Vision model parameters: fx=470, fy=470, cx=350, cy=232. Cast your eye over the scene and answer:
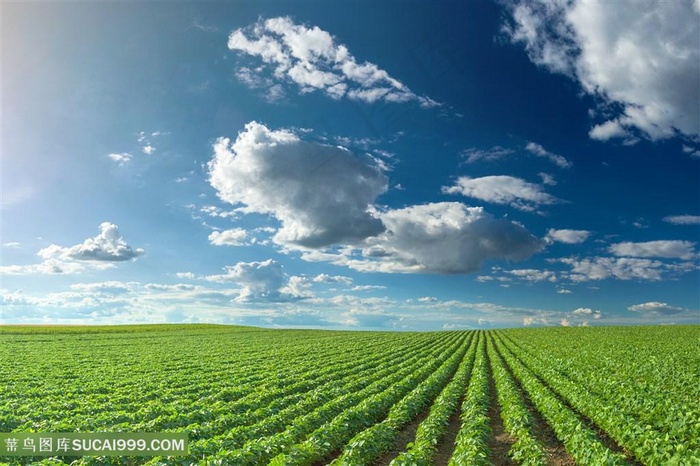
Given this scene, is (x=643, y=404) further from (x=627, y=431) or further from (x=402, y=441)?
(x=402, y=441)

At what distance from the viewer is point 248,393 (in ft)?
77.9

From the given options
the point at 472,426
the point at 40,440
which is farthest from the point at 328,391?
the point at 40,440

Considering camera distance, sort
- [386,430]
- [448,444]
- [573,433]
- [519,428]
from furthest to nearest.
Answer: [519,428] → [448,444] → [386,430] → [573,433]

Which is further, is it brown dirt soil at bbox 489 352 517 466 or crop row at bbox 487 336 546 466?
brown dirt soil at bbox 489 352 517 466

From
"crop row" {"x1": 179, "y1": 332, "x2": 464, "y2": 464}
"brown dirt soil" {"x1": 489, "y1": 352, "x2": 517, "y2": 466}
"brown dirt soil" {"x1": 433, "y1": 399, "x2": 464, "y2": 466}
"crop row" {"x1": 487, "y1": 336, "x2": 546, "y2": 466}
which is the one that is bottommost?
"brown dirt soil" {"x1": 489, "y1": 352, "x2": 517, "y2": 466}

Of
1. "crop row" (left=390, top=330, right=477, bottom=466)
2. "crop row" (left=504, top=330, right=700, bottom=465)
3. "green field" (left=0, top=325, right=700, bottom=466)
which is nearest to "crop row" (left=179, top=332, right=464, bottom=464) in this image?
"green field" (left=0, top=325, right=700, bottom=466)

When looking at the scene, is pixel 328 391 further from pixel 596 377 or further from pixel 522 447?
pixel 596 377

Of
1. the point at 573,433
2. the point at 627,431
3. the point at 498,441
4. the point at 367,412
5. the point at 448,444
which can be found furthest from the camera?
the point at 367,412

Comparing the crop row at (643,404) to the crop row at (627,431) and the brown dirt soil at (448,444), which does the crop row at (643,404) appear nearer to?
the crop row at (627,431)

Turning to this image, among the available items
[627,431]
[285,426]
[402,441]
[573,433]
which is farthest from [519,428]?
[285,426]

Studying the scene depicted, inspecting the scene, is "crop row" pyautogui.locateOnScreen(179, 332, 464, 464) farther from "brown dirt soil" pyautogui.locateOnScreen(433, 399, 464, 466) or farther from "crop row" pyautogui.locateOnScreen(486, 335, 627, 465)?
"crop row" pyautogui.locateOnScreen(486, 335, 627, 465)

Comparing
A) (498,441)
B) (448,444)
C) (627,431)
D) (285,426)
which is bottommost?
(498,441)

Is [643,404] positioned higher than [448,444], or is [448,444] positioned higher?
[643,404]

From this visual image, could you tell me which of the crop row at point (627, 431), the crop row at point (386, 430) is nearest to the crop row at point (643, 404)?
the crop row at point (627, 431)
